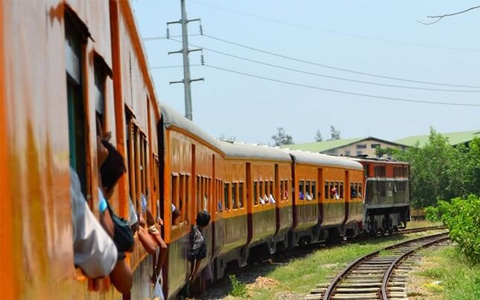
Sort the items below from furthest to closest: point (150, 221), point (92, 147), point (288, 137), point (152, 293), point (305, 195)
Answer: point (288, 137) → point (305, 195) → point (152, 293) → point (150, 221) → point (92, 147)

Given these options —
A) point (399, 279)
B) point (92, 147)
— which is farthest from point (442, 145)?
point (92, 147)

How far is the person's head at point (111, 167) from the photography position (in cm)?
335

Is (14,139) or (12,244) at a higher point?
(14,139)

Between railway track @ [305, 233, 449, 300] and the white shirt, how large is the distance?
45.3 feet

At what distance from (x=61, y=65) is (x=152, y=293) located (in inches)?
200

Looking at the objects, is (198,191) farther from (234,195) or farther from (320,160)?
(320,160)

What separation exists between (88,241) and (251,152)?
1839 centimetres

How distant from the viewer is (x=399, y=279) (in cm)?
1948

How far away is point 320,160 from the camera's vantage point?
28.8m

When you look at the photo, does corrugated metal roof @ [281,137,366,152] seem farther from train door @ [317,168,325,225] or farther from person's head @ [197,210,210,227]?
person's head @ [197,210,210,227]

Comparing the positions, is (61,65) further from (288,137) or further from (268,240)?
(288,137)

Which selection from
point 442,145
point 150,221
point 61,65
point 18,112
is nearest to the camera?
point 18,112

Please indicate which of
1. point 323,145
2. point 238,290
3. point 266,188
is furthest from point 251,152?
point 323,145

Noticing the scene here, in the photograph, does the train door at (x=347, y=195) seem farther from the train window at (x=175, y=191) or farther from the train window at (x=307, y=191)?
the train window at (x=175, y=191)
